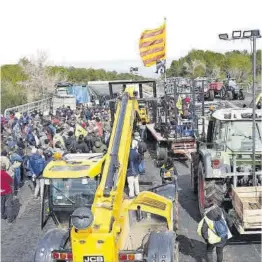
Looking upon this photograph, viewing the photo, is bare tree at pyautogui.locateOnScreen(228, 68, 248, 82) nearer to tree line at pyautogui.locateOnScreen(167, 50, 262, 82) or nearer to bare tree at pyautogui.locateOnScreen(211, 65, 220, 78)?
tree line at pyautogui.locateOnScreen(167, 50, 262, 82)

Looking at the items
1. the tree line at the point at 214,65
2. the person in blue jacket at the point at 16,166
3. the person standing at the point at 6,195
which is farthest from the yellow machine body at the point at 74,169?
the tree line at the point at 214,65

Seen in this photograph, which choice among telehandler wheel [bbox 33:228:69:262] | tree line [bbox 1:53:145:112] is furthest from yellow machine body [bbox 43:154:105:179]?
Result: tree line [bbox 1:53:145:112]

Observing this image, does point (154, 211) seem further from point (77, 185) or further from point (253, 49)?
point (253, 49)

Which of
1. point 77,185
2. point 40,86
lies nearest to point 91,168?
point 77,185

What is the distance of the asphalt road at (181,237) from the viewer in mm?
8781

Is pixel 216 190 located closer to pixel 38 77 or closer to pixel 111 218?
pixel 111 218

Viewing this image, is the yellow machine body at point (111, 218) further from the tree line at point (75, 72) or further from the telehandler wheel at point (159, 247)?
the tree line at point (75, 72)

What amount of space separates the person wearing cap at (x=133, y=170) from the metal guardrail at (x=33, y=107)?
13.8 m

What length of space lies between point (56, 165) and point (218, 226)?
2.78m

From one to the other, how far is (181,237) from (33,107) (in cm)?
2158

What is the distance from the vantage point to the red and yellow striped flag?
80.5 feet

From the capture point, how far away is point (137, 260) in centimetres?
656

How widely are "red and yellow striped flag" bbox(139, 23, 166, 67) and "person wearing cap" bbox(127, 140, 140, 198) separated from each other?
1332 cm

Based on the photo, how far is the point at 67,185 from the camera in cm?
800
